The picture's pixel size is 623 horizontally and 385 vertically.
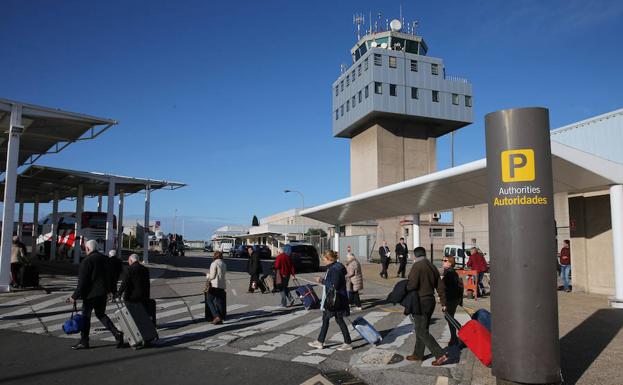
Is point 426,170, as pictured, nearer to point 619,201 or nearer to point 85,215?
point 85,215

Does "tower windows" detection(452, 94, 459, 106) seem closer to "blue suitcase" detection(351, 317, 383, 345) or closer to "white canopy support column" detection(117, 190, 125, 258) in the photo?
"white canopy support column" detection(117, 190, 125, 258)

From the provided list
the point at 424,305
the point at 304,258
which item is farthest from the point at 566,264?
the point at 304,258

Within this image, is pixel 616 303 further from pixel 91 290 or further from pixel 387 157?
pixel 387 157

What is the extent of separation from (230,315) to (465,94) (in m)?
55.9

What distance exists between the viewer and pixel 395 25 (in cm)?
6228

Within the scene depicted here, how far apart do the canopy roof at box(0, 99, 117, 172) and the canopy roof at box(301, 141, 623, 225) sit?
476 inches

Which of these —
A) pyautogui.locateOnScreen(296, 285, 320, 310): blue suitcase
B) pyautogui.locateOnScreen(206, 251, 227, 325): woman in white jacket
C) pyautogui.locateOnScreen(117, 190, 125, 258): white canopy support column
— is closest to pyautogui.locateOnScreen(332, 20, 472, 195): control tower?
pyautogui.locateOnScreen(117, 190, 125, 258): white canopy support column

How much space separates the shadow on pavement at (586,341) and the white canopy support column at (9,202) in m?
15.9

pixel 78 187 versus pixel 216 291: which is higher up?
pixel 78 187

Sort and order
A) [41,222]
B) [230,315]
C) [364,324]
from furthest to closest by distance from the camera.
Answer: [41,222], [230,315], [364,324]

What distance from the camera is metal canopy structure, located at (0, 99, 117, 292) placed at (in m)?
16.3

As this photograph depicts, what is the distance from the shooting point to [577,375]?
691 centimetres

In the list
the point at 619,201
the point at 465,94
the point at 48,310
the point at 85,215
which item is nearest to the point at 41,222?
the point at 85,215

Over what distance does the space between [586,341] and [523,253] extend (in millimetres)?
4293
